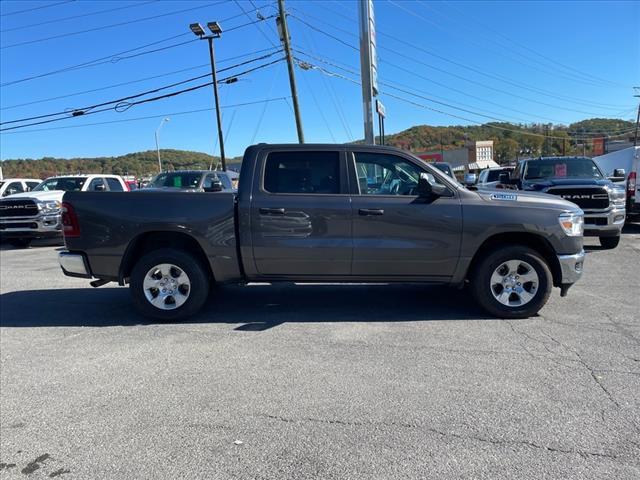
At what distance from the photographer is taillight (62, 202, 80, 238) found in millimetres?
5598

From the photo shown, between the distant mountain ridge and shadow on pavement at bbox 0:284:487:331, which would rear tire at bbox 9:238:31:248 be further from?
the distant mountain ridge

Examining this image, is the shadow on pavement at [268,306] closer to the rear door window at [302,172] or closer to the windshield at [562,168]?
the rear door window at [302,172]

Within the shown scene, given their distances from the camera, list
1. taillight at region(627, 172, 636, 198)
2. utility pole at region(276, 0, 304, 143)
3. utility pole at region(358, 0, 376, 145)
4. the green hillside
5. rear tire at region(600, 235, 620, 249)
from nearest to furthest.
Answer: rear tire at region(600, 235, 620, 249), taillight at region(627, 172, 636, 198), utility pole at region(358, 0, 376, 145), utility pole at region(276, 0, 304, 143), the green hillside

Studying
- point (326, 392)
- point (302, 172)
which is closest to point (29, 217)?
point (302, 172)

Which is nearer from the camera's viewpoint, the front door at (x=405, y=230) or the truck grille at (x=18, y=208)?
the front door at (x=405, y=230)

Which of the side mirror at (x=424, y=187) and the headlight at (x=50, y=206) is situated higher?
the side mirror at (x=424, y=187)

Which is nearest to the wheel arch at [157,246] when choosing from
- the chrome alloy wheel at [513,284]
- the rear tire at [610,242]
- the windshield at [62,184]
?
the chrome alloy wheel at [513,284]

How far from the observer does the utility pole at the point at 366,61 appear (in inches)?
583

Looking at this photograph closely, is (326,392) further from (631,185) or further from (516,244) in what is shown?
(631,185)

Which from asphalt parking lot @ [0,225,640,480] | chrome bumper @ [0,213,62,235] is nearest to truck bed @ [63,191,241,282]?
asphalt parking lot @ [0,225,640,480]

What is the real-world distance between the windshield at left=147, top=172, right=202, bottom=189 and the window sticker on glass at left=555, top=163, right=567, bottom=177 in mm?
9236

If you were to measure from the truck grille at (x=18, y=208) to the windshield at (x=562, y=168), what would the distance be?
12608 millimetres

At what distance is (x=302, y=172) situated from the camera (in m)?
5.55

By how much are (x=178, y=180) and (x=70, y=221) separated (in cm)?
843
